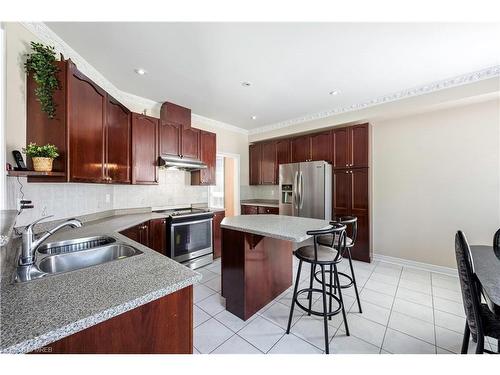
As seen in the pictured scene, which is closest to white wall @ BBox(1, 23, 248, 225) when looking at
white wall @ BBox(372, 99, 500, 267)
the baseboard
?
white wall @ BBox(372, 99, 500, 267)

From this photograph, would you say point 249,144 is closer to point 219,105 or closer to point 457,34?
point 219,105

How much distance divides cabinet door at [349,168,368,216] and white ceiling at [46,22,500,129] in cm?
118

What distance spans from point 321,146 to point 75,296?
3927mm

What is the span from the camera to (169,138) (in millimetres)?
3332

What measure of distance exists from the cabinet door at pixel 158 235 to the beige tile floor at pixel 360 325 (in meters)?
0.79

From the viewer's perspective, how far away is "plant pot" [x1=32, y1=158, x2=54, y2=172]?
4.70 ft

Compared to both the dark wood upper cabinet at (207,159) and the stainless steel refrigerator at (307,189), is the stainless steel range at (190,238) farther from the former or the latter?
the stainless steel refrigerator at (307,189)

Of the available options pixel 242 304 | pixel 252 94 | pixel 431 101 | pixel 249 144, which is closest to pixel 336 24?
pixel 252 94

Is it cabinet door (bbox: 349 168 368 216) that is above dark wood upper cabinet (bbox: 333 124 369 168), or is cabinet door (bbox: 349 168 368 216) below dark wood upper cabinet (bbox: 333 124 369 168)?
below

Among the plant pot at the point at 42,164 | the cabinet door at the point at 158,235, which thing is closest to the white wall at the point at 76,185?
the plant pot at the point at 42,164

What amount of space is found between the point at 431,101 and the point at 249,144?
11.2ft

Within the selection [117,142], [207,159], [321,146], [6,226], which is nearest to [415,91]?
[321,146]

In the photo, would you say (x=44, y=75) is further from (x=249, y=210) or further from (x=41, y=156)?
(x=249, y=210)

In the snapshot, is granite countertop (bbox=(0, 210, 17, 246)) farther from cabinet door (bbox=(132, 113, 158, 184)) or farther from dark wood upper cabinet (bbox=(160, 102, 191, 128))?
dark wood upper cabinet (bbox=(160, 102, 191, 128))
